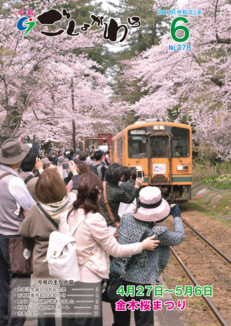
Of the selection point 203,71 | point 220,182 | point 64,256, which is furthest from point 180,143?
point 64,256

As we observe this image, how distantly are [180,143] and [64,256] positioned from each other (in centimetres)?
1046

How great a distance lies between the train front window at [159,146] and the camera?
1275 cm

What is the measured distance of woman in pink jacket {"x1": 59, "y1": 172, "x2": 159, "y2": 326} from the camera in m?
2.80

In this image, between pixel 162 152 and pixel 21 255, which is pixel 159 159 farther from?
pixel 21 255

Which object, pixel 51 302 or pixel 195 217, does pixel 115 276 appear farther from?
pixel 195 217

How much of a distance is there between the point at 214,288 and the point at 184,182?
6919 millimetres

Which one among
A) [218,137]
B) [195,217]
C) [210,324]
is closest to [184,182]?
[195,217]

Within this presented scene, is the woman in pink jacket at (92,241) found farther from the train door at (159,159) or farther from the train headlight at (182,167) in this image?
the train headlight at (182,167)

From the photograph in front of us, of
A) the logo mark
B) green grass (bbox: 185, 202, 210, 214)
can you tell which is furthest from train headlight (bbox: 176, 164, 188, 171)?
the logo mark

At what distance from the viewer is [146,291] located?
9.93 feet

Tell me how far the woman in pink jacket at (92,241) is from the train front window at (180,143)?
1003 cm

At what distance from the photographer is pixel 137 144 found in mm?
12805

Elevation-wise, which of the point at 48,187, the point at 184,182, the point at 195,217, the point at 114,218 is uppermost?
the point at 48,187

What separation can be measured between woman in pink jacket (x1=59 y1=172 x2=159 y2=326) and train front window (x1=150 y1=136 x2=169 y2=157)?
32.5ft
